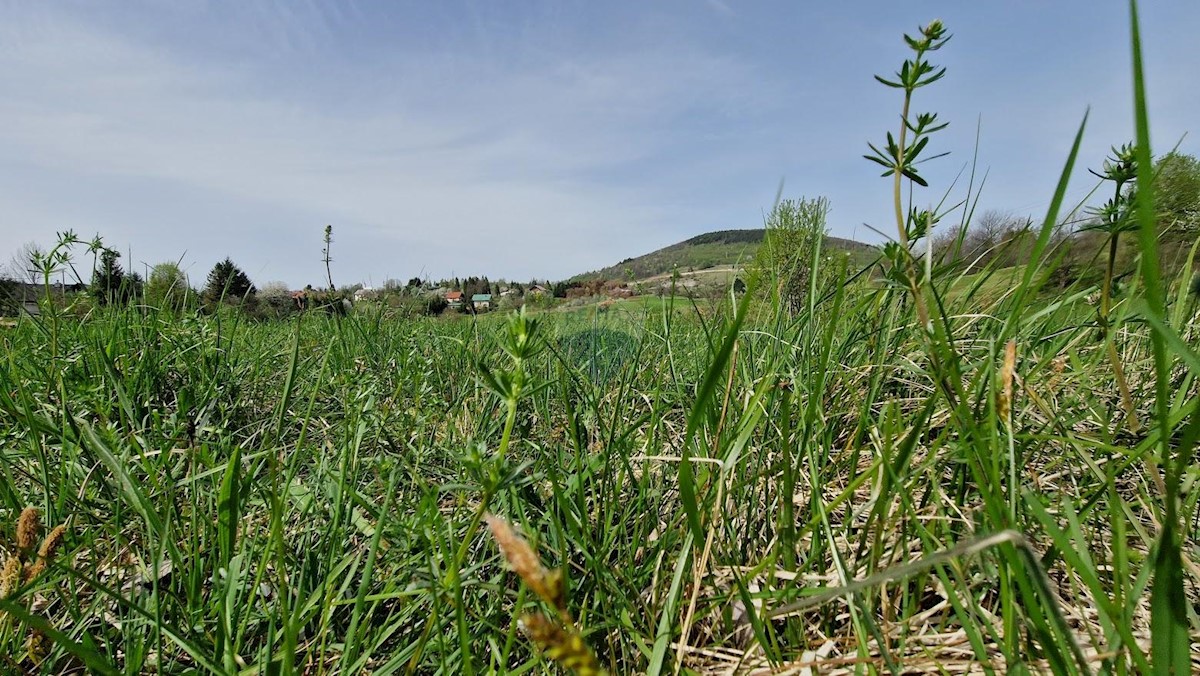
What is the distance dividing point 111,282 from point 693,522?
348 centimetres

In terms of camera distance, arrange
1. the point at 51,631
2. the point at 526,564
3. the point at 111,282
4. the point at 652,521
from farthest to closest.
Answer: the point at 111,282 < the point at 652,521 < the point at 51,631 < the point at 526,564

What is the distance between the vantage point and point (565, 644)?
1.01 ft

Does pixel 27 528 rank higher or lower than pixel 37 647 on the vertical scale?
higher

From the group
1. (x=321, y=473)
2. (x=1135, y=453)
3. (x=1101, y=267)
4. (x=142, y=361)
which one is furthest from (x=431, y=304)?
(x=1135, y=453)

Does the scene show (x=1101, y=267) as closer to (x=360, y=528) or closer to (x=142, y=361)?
(x=360, y=528)

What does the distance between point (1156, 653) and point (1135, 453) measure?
470mm

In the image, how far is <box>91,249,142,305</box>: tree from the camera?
8.87 feet

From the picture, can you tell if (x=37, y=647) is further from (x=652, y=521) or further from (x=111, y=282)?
(x=111, y=282)

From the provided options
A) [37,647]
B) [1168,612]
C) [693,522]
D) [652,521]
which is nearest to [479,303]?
[652,521]

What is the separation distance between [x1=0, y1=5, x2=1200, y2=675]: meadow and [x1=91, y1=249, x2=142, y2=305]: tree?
2.83 ft

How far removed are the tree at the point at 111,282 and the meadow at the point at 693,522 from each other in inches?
33.9

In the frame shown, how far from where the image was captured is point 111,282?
302cm

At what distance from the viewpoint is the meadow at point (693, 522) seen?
2.45ft

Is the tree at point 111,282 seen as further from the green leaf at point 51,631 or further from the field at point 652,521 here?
the green leaf at point 51,631
